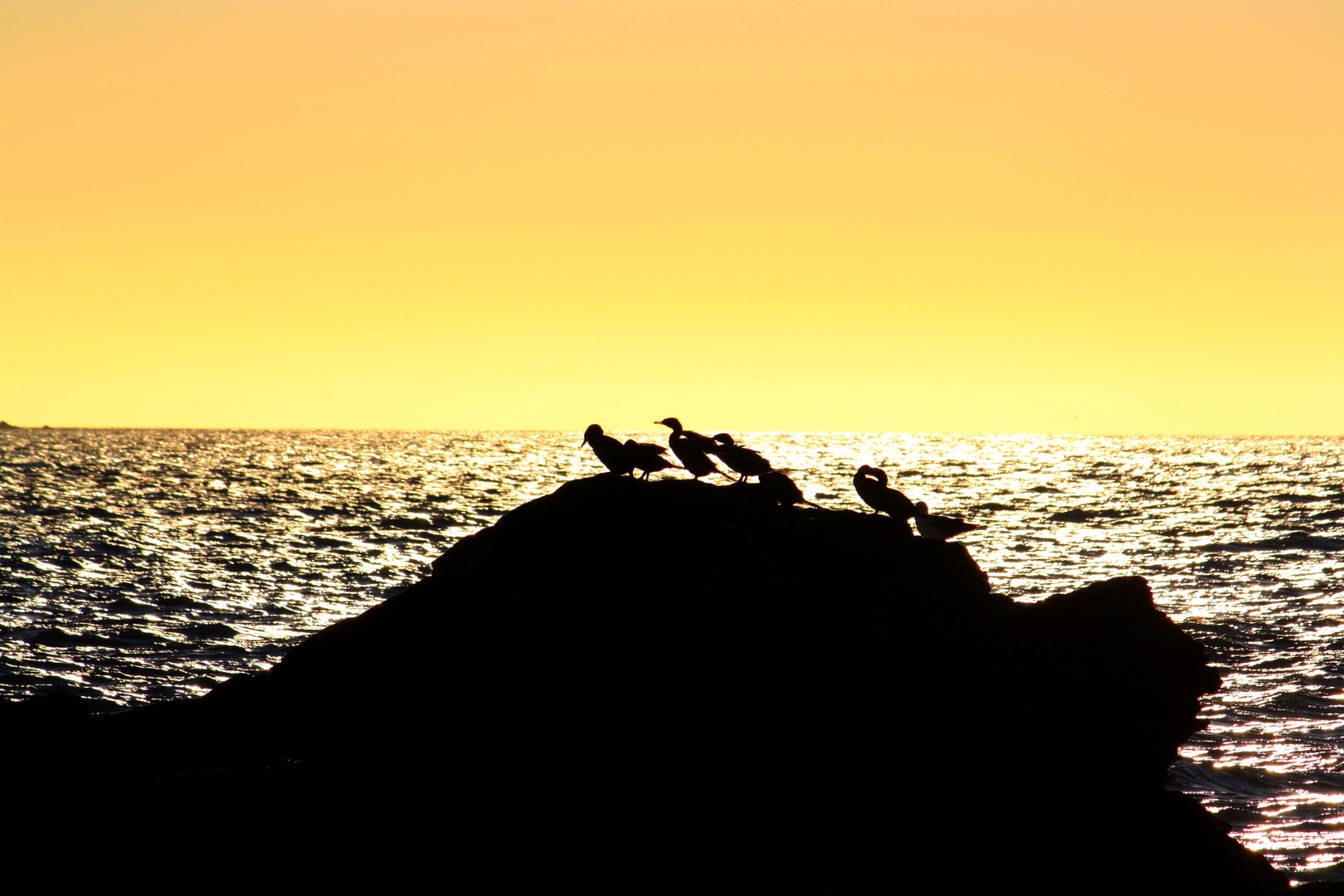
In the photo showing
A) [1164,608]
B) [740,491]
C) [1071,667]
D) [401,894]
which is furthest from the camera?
[1164,608]

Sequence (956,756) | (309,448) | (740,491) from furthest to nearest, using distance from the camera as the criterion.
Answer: (309,448)
(740,491)
(956,756)

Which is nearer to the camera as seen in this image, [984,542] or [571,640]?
[571,640]

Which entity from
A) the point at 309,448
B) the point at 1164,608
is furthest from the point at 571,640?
the point at 309,448

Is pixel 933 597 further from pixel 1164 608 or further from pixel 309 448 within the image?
pixel 309 448

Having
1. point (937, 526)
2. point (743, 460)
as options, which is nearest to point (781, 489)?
point (743, 460)

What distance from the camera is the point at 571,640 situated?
39.3 ft

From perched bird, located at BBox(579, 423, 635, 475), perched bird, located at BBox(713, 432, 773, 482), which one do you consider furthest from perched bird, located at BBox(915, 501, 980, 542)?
perched bird, located at BBox(579, 423, 635, 475)

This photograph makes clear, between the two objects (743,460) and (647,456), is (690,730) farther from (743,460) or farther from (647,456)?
(743,460)

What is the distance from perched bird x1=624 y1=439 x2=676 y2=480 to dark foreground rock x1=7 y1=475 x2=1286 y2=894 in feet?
1.83

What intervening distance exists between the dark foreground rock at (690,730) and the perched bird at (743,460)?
1.89 ft

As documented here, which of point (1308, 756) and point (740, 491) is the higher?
point (740, 491)

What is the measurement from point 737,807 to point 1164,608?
22991 mm

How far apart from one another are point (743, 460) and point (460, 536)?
1318 inches

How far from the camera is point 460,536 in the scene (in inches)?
1837
